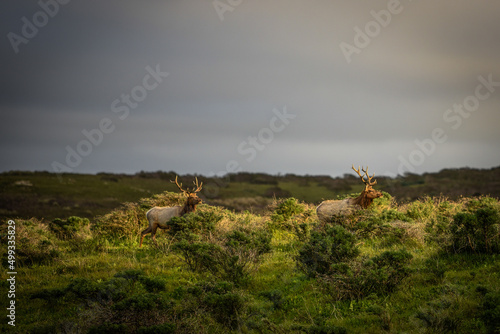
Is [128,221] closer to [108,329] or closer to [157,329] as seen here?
[108,329]

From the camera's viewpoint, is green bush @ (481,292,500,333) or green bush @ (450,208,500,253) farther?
green bush @ (450,208,500,253)

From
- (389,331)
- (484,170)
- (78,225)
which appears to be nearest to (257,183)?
(484,170)

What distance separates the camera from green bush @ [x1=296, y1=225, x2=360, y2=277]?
10172 mm

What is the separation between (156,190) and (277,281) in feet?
143

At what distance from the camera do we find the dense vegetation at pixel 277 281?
748 cm

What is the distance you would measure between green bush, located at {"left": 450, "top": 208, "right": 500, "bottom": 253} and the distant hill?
2460 centimetres

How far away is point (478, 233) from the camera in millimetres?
10484

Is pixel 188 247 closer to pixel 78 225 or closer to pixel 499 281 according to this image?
pixel 499 281

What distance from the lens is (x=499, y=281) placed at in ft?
27.7

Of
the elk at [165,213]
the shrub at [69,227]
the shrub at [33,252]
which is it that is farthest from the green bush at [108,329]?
the shrub at [69,227]

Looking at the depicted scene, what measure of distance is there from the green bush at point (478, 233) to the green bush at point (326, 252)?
8.79 feet

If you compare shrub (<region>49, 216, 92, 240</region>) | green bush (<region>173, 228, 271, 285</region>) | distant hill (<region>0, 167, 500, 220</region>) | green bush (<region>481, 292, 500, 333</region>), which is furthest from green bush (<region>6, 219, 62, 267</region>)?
distant hill (<region>0, 167, 500, 220</region>)

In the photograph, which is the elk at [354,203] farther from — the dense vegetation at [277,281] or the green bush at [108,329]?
the green bush at [108,329]

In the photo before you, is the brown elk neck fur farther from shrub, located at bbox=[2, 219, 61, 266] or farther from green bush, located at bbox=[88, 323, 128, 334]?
green bush, located at bbox=[88, 323, 128, 334]
